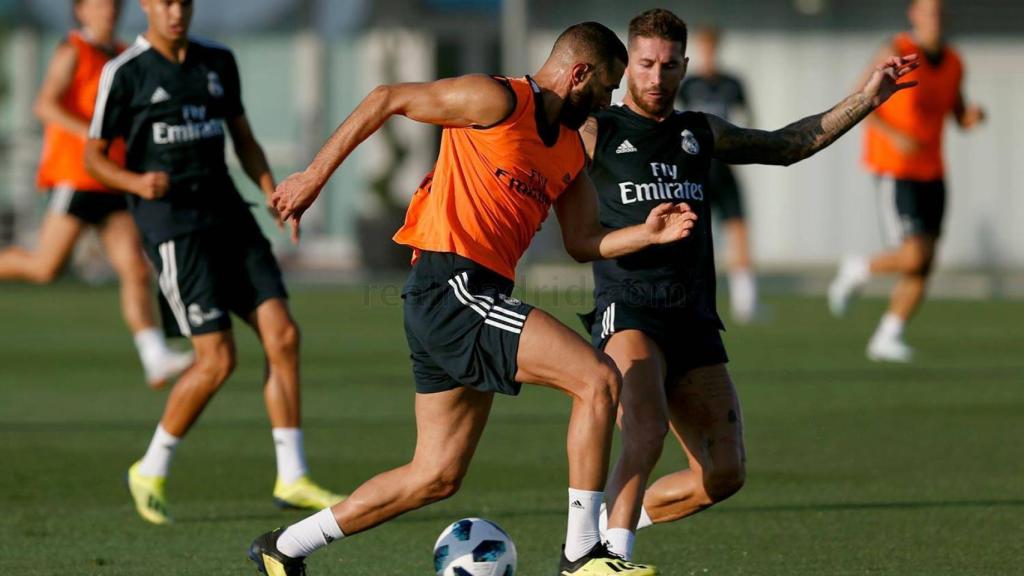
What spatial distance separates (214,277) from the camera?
883 cm

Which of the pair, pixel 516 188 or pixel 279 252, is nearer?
pixel 516 188

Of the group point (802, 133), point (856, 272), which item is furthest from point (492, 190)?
point (856, 272)

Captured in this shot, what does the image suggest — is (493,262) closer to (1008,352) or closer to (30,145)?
(1008,352)

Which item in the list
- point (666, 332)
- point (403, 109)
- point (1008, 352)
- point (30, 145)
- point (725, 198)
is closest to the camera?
point (403, 109)

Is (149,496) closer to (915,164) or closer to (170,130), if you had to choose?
(170,130)

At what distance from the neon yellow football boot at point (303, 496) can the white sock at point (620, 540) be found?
229 centimetres

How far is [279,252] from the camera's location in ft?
93.7

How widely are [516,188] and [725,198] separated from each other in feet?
36.7

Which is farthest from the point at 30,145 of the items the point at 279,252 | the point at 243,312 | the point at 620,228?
the point at 620,228

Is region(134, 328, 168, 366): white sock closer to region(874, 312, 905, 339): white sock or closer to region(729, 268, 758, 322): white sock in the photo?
region(874, 312, 905, 339): white sock

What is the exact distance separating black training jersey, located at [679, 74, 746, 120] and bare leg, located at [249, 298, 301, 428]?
945 centimetres

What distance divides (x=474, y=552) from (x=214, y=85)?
366 cm

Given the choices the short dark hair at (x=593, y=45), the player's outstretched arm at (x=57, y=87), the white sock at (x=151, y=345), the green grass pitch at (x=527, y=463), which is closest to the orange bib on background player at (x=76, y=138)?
the player's outstretched arm at (x=57, y=87)

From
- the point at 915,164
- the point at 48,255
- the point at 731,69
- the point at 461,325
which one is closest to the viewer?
the point at 461,325
